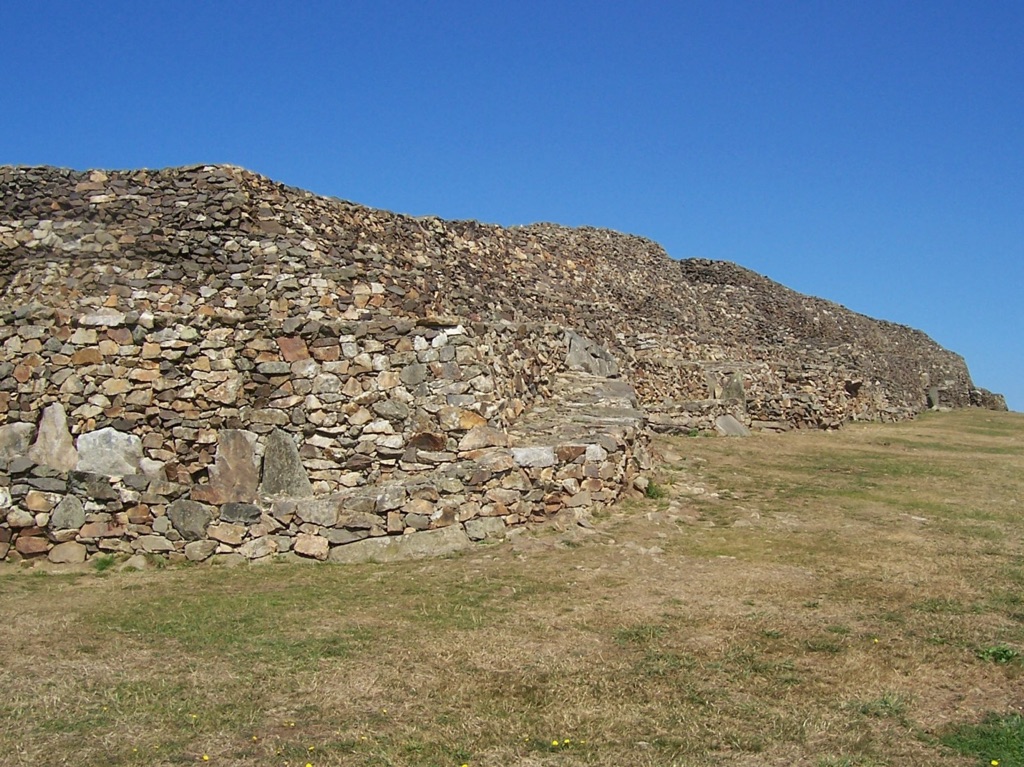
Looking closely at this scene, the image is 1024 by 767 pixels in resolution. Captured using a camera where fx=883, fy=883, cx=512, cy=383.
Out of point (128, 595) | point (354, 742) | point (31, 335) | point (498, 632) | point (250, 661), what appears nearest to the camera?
point (354, 742)

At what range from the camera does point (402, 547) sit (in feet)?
35.3

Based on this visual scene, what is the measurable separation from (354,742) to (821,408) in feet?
85.0

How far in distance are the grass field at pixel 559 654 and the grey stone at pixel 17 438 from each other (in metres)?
1.65

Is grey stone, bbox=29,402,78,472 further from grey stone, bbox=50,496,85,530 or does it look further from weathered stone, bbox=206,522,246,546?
weathered stone, bbox=206,522,246,546

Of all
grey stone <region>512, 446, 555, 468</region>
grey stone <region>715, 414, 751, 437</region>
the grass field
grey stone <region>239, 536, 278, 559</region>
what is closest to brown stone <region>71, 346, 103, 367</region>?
the grass field

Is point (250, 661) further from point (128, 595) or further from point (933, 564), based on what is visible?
point (933, 564)

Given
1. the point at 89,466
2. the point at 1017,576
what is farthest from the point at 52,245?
the point at 1017,576

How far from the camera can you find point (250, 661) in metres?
→ 6.91

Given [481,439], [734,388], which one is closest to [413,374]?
[481,439]

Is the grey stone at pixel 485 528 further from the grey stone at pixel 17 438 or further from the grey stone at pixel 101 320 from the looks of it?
the grey stone at pixel 17 438

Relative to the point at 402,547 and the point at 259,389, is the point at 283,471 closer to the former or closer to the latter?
the point at 259,389

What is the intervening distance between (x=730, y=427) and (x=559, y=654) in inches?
713

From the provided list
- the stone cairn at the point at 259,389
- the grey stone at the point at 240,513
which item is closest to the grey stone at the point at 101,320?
the stone cairn at the point at 259,389

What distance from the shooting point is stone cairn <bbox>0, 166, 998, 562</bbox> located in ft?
36.3
